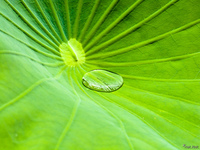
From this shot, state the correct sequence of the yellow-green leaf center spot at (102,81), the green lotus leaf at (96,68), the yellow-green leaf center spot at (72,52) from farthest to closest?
the yellow-green leaf center spot at (72,52) < the yellow-green leaf center spot at (102,81) < the green lotus leaf at (96,68)

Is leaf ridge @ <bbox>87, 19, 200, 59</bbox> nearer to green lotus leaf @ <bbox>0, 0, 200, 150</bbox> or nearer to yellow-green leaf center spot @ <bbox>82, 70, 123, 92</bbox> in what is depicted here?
green lotus leaf @ <bbox>0, 0, 200, 150</bbox>

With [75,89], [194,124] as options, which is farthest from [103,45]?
[194,124]

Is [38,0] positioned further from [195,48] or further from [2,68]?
[195,48]

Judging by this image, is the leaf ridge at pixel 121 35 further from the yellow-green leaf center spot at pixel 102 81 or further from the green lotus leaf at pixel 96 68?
the yellow-green leaf center spot at pixel 102 81

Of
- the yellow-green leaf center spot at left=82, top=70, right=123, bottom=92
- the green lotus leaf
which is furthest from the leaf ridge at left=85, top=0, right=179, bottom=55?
the yellow-green leaf center spot at left=82, top=70, right=123, bottom=92

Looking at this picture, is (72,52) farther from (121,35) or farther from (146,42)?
(146,42)

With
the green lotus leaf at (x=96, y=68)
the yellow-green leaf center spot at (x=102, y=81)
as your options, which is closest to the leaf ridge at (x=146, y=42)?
the green lotus leaf at (x=96, y=68)

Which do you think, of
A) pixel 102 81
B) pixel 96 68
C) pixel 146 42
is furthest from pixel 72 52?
pixel 146 42
